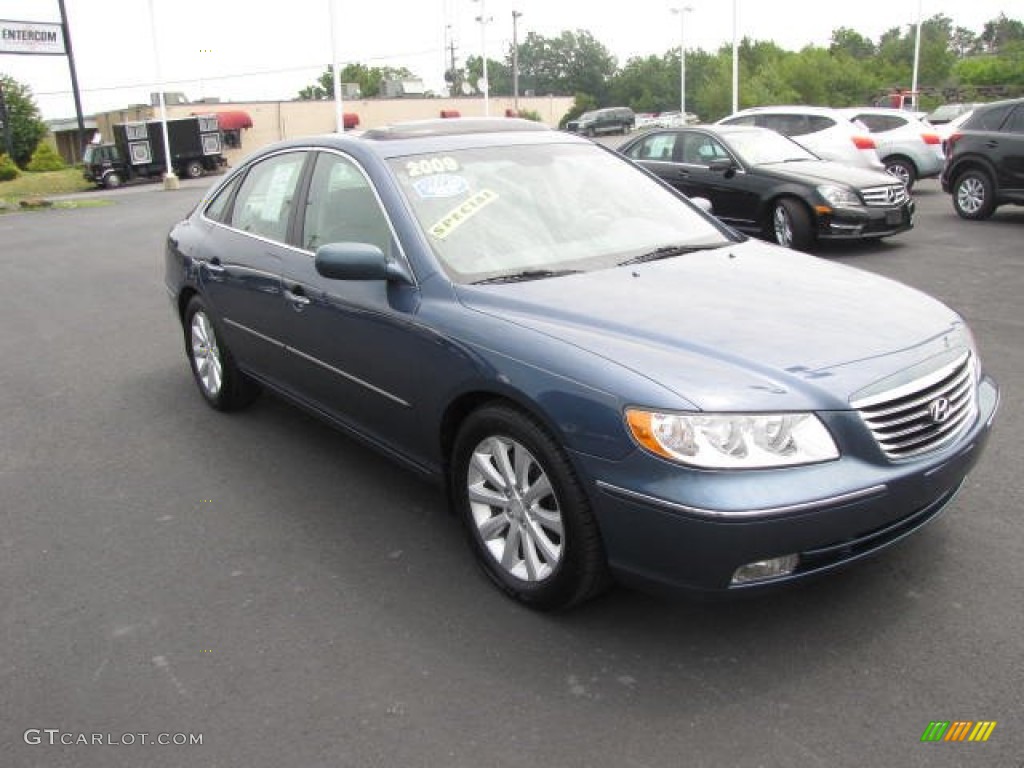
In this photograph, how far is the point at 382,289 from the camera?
380 centimetres

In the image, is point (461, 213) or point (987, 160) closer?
point (461, 213)

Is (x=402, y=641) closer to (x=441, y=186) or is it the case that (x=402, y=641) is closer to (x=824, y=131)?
(x=441, y=186)

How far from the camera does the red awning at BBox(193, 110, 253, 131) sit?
55031 mm

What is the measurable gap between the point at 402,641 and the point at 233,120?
57.6 m

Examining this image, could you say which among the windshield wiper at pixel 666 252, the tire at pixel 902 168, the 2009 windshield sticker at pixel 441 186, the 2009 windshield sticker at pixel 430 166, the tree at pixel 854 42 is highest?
the tree at pixel 854 42

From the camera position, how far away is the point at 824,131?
14609mm

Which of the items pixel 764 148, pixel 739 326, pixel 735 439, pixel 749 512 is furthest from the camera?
pixel 764 148

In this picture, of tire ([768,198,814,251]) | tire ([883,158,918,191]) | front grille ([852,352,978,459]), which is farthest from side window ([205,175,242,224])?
tire ([883,158,918,191])

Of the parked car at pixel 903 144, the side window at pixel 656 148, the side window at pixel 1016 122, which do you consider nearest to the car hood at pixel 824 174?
the side window at pixel 656 148

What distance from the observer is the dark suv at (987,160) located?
11734 millimetres

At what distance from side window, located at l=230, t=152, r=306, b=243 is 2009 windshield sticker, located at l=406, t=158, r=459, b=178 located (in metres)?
0.84

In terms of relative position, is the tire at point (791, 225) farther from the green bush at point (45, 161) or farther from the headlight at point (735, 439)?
the green bush at point (45, 161)

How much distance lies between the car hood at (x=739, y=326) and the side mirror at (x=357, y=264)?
32cm

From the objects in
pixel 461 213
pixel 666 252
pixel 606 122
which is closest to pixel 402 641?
pixel 461 213
